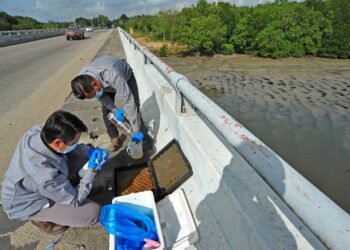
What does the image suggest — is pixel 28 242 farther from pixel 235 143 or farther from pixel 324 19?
pixel 324 19

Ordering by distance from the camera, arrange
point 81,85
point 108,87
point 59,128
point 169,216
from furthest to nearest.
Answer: point 108,87 < point 81,85 < point 169,216 < point 59,128

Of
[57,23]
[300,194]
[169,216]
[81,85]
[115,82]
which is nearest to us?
[300,194]

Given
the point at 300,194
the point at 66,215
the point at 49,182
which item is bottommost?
the point at 66,215

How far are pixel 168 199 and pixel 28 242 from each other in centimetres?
141

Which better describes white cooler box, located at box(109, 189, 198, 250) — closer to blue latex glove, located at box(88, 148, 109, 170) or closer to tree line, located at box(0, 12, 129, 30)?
blue latex glove, located at box(88, 148, 109, 170)

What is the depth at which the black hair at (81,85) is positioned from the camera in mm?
2840

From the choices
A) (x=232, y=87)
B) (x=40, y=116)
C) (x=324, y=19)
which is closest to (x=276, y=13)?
(x=324, y=19)

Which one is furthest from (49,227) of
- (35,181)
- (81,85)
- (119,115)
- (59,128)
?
(119,115)

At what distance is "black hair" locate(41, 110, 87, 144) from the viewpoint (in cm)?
198

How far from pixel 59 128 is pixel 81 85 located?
1020 millimetres

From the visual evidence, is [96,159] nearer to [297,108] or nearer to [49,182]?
[49,182]

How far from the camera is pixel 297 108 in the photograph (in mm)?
7621

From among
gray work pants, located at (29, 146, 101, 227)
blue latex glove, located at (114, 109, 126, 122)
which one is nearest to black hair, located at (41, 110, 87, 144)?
gray work pants, located at (29, 146, 101, 227)

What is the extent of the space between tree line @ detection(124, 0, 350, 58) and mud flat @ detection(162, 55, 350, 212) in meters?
3.03
